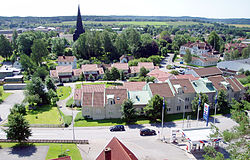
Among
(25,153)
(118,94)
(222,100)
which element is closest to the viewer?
(25,153)

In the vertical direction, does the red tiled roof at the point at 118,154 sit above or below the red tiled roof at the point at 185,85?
below

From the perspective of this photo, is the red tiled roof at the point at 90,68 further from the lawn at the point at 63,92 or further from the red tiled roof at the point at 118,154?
the red tiled roof at the point at 118,154

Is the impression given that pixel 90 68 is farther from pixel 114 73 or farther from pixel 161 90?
pixel 161 90

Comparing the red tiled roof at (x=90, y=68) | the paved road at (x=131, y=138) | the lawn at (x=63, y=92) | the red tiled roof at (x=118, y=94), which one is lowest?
the paved road at (x=131, y=138)

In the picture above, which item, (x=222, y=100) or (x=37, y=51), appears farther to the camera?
(x=37, y=51)

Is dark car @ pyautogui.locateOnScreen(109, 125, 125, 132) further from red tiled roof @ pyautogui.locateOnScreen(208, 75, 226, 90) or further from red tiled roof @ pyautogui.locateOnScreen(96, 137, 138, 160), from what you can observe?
red tiled roof @ pyautogui.locateOnScreen(208, 75, 226, 90)

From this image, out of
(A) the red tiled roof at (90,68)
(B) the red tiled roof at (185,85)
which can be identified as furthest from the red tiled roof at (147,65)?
(B) the red tiled roof at (185,85)

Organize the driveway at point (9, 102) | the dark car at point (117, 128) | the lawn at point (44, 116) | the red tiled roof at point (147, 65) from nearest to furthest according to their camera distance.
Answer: the dark car at point (117, 128), the lawn at point (44, 116), the driveway at point (9, 102), the red tiled roof at point (147, 65)

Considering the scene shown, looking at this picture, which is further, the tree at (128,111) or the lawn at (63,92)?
the lawn at (63,92)

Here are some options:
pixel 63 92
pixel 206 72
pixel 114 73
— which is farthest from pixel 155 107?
pixel 206 72
